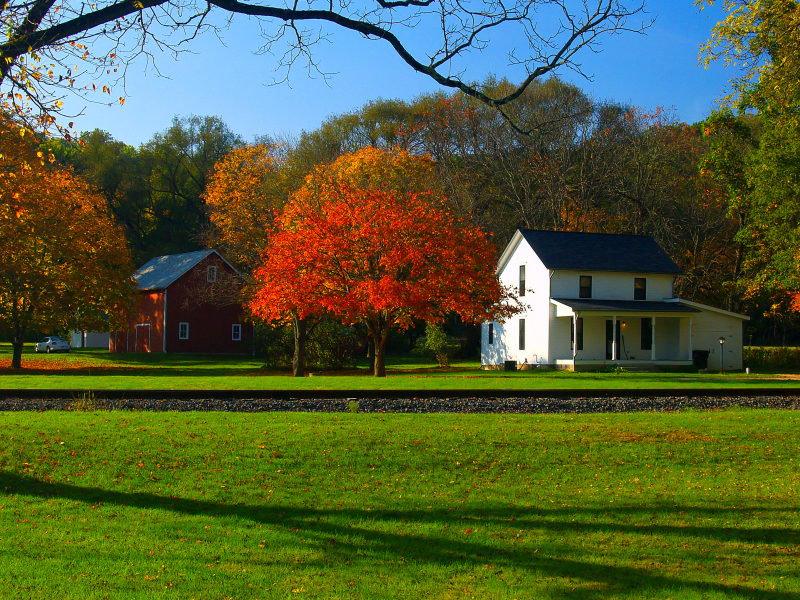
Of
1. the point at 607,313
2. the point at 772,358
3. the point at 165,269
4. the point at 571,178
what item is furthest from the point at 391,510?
the point at 165,269

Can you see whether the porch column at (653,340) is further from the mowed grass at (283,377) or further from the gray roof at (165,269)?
the gray roof at (165,269)

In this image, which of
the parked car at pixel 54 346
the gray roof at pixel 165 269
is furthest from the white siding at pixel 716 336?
the parked car at pixel 54 346

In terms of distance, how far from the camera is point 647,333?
3778 cm

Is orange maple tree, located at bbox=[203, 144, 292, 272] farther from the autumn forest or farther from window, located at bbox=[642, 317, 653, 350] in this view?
window, located at bbox=[642, 317, 653, 350]

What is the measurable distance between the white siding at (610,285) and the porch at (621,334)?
52 cm

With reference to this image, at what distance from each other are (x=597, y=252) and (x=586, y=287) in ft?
6.98

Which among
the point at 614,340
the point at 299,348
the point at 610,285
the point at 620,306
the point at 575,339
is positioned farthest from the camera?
the point at 610,285

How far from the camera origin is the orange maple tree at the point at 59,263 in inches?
1196

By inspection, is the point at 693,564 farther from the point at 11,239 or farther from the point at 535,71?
the point at 11,239

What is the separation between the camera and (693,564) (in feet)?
19.3

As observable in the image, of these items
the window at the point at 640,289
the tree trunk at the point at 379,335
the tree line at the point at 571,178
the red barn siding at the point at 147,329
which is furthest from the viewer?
the red barn siding at the point at 147,329

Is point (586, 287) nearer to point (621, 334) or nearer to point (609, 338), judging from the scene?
point (609, 338)

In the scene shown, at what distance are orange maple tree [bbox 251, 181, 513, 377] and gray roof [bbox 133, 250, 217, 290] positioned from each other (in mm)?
25664

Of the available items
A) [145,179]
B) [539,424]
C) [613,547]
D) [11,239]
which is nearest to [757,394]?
[539,424]
